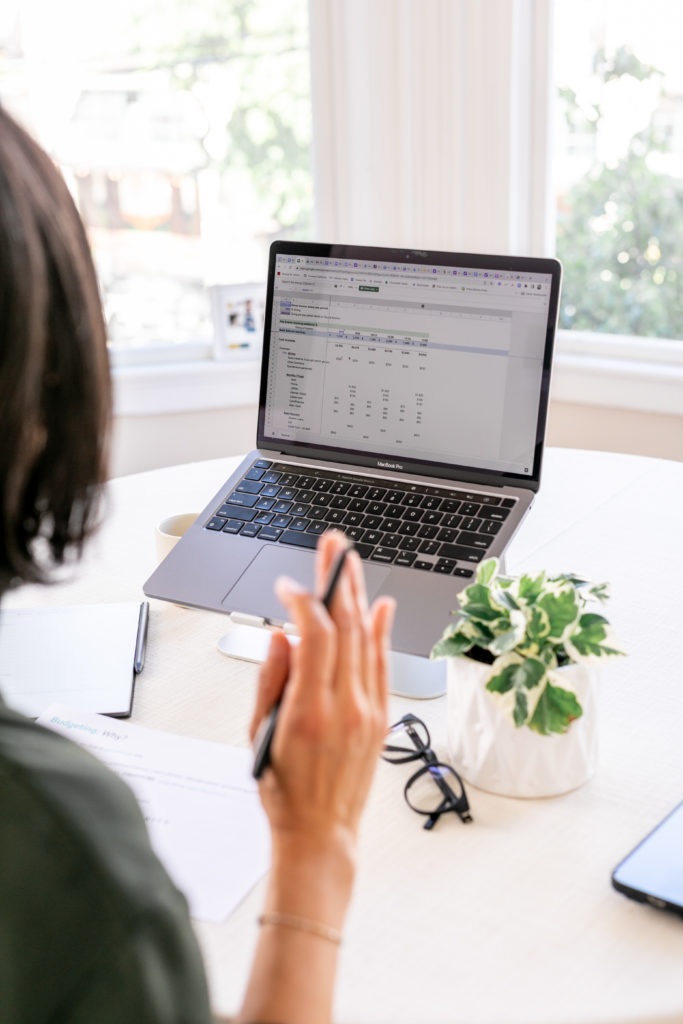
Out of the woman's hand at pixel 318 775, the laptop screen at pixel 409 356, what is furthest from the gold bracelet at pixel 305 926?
the laptop screen at pixel 409 356

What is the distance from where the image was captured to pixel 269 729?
0.65 metres

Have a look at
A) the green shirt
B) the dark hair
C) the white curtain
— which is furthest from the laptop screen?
the white curtain

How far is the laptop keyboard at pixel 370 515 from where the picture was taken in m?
1.10

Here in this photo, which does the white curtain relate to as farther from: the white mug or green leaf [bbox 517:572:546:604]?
green leaf [bbox 517:572:546:604]

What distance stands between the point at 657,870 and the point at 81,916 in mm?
413

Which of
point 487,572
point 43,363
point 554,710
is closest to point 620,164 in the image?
point 487,572

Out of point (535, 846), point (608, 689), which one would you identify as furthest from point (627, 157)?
point (535, 846)

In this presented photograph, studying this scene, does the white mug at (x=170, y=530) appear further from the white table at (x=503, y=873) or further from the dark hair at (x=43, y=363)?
the dark hair at (x=43, y=363)

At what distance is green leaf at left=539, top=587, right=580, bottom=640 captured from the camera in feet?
2.71

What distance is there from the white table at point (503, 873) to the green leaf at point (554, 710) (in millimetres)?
75

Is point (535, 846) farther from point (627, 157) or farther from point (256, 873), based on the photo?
point (627, 157)

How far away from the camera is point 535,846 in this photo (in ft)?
2.59

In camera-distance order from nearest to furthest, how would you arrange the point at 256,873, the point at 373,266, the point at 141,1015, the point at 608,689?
the point at 141,1015, the point at 256,873, the point at 608,689, the point at 373,266

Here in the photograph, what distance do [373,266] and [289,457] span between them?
9.7 inches
